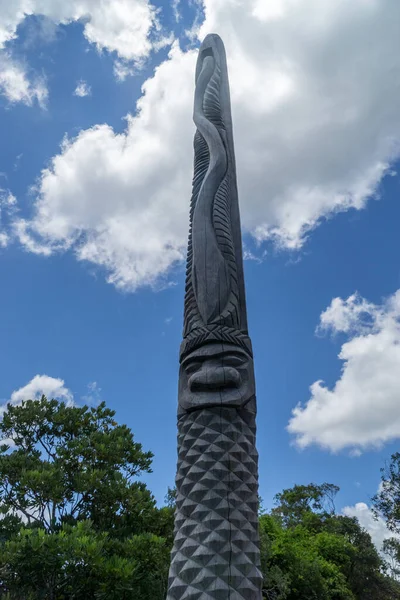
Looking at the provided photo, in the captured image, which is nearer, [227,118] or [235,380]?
[235,380]

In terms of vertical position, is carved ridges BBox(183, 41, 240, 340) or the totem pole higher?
carved ridges BBox(183, 41, 240, 340)

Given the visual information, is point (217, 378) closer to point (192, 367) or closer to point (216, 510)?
point (192, 367)

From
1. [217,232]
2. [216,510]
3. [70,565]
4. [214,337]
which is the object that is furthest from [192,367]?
[70,565]

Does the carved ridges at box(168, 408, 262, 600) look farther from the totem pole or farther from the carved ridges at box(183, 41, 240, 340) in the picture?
the carved ridges at box(183, 41, 240, 340)

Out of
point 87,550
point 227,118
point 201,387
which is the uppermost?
point 227,118

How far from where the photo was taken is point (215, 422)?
442 centimetres

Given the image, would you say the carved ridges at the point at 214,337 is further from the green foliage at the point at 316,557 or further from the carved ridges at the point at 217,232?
the green foliage at the point at 316,557

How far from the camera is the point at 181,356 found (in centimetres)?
518

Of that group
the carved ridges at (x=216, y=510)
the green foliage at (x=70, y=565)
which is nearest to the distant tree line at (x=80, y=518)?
the green foliage at (x=70, y=565)

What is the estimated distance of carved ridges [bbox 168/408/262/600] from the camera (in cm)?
365

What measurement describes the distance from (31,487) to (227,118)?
732cm

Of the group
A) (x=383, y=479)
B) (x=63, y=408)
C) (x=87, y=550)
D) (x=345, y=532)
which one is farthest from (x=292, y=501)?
(x=87, y=550)

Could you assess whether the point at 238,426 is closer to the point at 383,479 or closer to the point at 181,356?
the point at 181,356

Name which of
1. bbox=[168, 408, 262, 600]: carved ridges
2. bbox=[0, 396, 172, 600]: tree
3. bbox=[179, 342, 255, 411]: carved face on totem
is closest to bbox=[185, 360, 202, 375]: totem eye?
bbox=[179, 342, 255, 411]: carved face on totem
